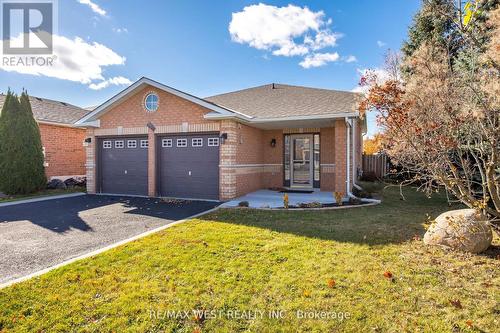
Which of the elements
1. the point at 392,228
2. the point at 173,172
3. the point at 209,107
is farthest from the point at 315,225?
the point at 173,172

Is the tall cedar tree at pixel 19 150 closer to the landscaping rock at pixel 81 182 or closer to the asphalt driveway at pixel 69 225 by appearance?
the landscaping rock at pixel 81 182

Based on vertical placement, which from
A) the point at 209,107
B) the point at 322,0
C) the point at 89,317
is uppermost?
the point at 322,0

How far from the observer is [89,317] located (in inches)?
119

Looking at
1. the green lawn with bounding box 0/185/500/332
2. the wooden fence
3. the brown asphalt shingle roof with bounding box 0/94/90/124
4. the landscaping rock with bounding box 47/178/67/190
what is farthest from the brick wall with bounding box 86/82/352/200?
the wooden fence

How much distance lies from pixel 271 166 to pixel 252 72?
6563 mm

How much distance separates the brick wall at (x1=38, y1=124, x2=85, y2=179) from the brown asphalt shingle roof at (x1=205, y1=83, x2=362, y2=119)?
9086 mm

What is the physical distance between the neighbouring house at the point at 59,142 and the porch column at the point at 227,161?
9.71m

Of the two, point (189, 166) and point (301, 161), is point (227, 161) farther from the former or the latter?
point (301, 161)

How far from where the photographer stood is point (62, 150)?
16.1 metres

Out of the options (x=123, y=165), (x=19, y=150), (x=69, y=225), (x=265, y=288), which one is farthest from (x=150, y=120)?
(x=265, y=288)

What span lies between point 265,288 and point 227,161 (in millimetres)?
7243

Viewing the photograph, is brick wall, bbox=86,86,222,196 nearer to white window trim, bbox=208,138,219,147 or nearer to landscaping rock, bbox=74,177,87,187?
white window trim, bbox=208,138,219,147

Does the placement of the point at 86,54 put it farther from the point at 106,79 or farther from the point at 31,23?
the point at 31,23

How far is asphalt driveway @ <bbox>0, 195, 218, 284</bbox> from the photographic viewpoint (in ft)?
16.1
